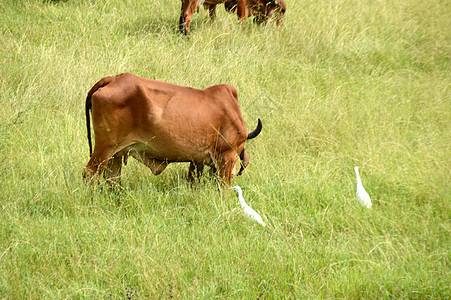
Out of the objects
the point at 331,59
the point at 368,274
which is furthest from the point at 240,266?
the point at 331,59

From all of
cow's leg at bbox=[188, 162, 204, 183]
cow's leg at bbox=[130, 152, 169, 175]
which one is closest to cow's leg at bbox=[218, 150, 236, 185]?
cow's leg at bbox=[188, 162, 204, 183]

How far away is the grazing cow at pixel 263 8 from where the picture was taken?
865 centimetres

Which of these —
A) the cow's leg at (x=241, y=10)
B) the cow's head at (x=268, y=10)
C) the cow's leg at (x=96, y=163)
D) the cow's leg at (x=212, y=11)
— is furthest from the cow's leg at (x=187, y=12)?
the cow's leg at (x=96, y=163)

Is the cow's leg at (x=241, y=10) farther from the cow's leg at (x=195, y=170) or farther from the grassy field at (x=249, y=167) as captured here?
the cow's leg at (x=195, y=170)

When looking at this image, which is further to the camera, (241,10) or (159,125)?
(241,10)

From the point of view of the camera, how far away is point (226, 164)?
4684 millimetres

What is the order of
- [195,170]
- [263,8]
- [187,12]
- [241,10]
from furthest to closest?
[263,8], [241,10], [187,12], [195,170]

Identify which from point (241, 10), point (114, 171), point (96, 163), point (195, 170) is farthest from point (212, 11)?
point (96, 163)

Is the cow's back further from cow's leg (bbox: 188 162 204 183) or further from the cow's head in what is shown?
the cow's head

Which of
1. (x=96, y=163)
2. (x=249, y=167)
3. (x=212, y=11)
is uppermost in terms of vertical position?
(x=96, y=163)

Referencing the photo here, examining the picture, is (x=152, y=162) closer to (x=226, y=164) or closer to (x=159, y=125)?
(x=159, y=125)

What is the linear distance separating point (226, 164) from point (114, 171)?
0.96 m

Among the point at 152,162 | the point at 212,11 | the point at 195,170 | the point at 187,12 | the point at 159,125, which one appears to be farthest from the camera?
the point at 212,11

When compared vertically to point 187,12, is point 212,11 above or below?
below
